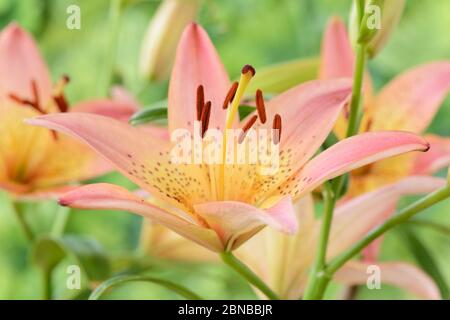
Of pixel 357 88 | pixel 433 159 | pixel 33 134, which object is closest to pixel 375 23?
pixel 357 88

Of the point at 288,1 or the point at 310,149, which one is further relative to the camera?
the point at 288,1

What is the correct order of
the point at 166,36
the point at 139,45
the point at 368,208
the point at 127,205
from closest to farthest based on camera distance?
the point at 127,205 < the point at 368,208 < the point at 166,36 < the point at 139,45

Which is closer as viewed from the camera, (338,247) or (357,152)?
(357,152)

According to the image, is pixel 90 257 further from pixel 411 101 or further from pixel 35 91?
pixel 411 101
